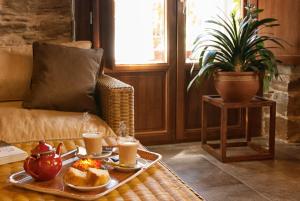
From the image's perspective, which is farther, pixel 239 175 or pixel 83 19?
pixel 83 19

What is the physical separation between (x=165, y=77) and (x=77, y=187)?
241 cm

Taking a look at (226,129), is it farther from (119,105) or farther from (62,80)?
(62,80)

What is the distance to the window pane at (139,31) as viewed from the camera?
352cm

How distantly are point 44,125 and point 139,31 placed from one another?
63.0 inches

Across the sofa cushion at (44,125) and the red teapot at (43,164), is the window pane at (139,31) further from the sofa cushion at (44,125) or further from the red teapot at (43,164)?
the red teapot at (43,164)

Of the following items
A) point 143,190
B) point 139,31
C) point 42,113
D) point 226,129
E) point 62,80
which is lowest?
point 226,129

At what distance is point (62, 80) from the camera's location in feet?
8.24

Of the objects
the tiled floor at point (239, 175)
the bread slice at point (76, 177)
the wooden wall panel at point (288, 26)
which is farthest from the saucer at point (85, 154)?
the wooden wall panel at point (288, 26)

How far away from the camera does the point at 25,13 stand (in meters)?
3.34

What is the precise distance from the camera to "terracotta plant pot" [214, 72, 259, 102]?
10.3 ft

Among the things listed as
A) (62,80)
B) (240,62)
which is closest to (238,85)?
(240,62)

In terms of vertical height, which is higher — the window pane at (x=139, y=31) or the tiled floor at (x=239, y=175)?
the window pane at (x=139, y=31)

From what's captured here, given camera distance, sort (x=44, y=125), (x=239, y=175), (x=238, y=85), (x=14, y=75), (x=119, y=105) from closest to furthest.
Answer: (x=44, y=125)
(x=119, y=105)
(x=14, y=75)
(x=239, y=175)
(x=238, y=85)

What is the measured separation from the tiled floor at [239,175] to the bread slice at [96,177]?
4.16 ft
